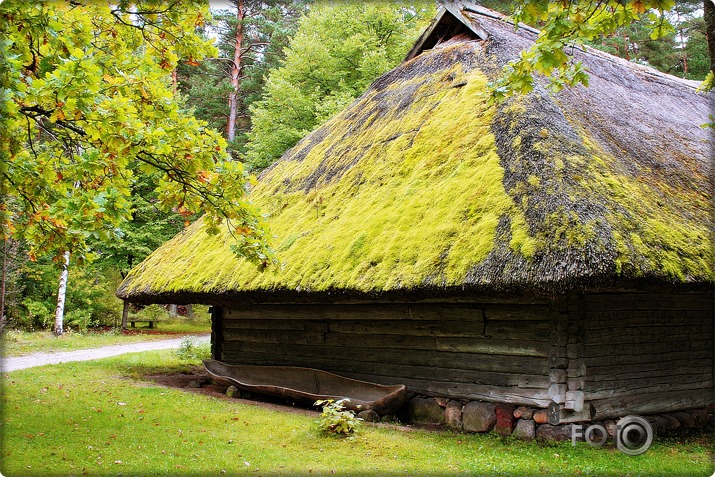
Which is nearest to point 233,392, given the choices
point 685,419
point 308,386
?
point 308,386

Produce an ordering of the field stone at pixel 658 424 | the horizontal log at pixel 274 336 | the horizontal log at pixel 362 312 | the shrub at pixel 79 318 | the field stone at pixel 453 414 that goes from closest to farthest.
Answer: the field stone at pixel 658 424 → the field stone at pixel 453 414 → the horizontal log at pixel 362 312 → the horizontal log at pixel 274 336 → the shrub at pixel 79 318

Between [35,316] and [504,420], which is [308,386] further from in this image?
[35,316]

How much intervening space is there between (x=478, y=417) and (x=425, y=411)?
91 centimetres

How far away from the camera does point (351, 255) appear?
315 inches

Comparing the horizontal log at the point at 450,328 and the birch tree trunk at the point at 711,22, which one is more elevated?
the birch tree trunk at the point at 711,22

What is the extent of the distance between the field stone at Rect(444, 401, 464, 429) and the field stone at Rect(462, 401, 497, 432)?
0.31 ft

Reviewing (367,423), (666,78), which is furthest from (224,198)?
(666,78)

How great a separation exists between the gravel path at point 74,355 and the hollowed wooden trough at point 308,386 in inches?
210

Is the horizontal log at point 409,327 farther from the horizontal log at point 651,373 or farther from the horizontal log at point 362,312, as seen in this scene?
the horizontal log at point 651,373

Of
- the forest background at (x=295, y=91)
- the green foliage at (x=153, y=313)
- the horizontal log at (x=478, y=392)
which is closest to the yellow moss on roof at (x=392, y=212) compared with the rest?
the horizontal log at (x=478, y=392)

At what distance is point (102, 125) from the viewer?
209 inches

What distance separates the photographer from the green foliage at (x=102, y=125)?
5.27 metres

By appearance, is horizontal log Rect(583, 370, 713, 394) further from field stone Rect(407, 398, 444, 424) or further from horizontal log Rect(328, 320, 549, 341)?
field stone Rect(407, 398, 444, 424)

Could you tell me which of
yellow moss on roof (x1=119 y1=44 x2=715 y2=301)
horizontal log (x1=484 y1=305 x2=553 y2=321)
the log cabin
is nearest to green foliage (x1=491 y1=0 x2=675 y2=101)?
the log cabin
